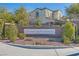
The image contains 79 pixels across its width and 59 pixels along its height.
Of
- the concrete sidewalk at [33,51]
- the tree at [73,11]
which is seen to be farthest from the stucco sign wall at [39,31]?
the tree at [73,11]

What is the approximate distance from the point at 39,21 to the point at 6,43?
2.81 ft

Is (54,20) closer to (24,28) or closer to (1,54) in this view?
(24,28)

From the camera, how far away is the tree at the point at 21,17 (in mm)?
11195

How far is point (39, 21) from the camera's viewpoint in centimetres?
1123

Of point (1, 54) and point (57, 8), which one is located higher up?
point (57, 8)

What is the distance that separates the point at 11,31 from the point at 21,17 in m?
0.38

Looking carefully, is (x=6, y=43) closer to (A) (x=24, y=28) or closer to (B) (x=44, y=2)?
(A) (x=24, y=28)

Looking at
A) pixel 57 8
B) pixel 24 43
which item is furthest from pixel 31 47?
pixel 57 8

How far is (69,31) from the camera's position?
36.9ft

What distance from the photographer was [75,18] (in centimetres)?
1121

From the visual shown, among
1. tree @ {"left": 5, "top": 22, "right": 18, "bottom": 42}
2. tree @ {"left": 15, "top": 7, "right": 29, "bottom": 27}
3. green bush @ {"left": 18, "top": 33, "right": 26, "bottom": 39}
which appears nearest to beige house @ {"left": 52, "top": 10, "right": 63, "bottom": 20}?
tree @ {"left": 15, "top": 7, "right": 29, "bottom": 27}

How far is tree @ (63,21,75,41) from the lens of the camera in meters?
11.2

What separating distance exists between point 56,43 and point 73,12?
0.76 metres

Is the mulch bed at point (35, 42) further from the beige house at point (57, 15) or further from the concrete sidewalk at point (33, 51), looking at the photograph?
the beige house at point (57, 15)
